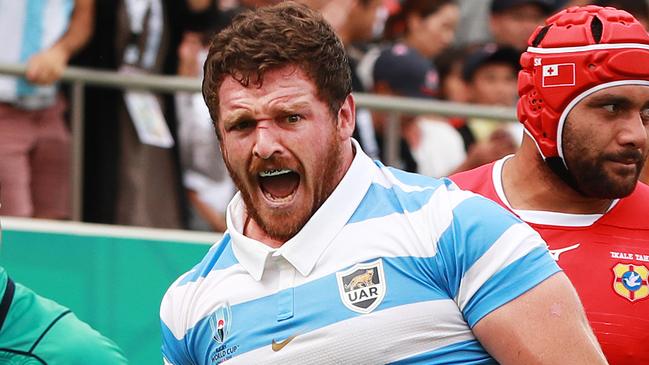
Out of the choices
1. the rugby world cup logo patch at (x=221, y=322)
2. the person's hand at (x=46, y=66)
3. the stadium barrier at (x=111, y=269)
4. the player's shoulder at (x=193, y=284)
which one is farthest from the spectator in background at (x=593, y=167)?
the stadium barrier at (x=111, y=269)

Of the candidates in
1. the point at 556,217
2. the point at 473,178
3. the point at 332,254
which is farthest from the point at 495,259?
the point at 473,178

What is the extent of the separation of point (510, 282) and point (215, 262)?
2.87 feet

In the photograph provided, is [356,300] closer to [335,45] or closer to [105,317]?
[335,45]

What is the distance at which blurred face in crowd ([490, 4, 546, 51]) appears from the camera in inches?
378

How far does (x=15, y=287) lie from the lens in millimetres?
4473

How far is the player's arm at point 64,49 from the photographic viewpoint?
717 cm

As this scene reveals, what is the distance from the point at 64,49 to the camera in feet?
24.0

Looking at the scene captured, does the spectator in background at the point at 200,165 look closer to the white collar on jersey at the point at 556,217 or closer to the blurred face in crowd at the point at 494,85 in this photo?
the blurred face in crowd at the point at 494,85

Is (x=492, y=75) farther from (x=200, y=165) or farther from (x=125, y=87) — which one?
(x=125, y=87)

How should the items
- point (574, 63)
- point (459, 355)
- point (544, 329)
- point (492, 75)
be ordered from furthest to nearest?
point (492, 75), point (574, 63), point (459, 355), point (544, 329)

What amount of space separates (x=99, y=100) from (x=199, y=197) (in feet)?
2.40

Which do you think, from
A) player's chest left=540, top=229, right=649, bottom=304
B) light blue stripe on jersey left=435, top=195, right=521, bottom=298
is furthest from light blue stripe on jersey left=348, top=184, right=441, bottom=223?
player's chest left=540, top=229, right=649, bottom=304

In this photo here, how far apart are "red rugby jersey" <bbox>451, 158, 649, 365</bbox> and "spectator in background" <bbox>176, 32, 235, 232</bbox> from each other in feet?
10.2

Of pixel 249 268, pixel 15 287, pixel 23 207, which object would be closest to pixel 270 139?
pixel 249 268
